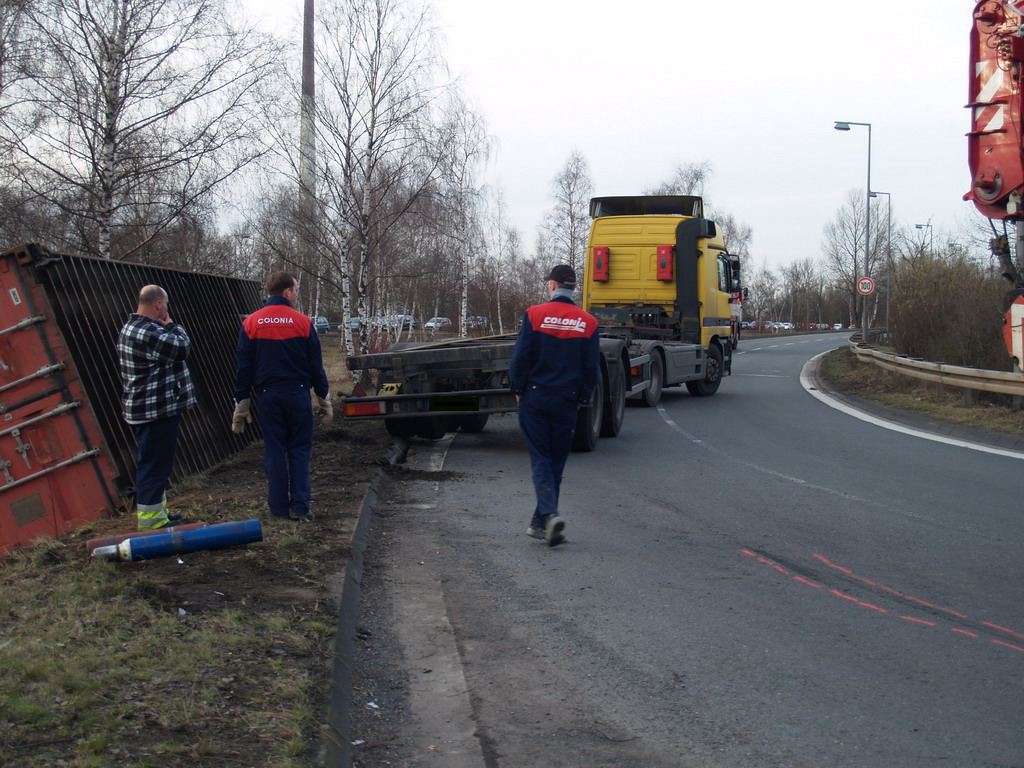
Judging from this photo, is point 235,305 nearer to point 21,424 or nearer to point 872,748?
point 21,424

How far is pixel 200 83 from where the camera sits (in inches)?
637

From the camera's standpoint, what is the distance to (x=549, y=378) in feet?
21.9

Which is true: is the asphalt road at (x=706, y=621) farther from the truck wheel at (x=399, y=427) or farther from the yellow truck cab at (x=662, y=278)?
the yellow truck cab at (x=662, y=278)

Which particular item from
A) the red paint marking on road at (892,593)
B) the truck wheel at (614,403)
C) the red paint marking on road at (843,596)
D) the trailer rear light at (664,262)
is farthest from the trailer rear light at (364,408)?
the trailer rear light at (664,262)

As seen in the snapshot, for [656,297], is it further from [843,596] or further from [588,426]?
[843,596]

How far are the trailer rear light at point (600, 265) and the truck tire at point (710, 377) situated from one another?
2.61 metres

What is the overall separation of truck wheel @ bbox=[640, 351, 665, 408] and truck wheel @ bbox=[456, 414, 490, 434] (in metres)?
3.62

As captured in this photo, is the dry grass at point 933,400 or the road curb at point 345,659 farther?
the dry grass at point 933,400

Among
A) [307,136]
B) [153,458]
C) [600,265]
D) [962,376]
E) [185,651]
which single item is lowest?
[185,651]

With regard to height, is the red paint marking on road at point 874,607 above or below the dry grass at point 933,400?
above

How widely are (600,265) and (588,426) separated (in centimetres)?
777

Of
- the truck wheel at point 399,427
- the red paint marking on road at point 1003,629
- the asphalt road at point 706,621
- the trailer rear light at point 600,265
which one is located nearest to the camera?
the asphalt road at point 706,621

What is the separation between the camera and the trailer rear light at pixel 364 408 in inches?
421

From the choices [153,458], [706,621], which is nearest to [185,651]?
[706,621]
